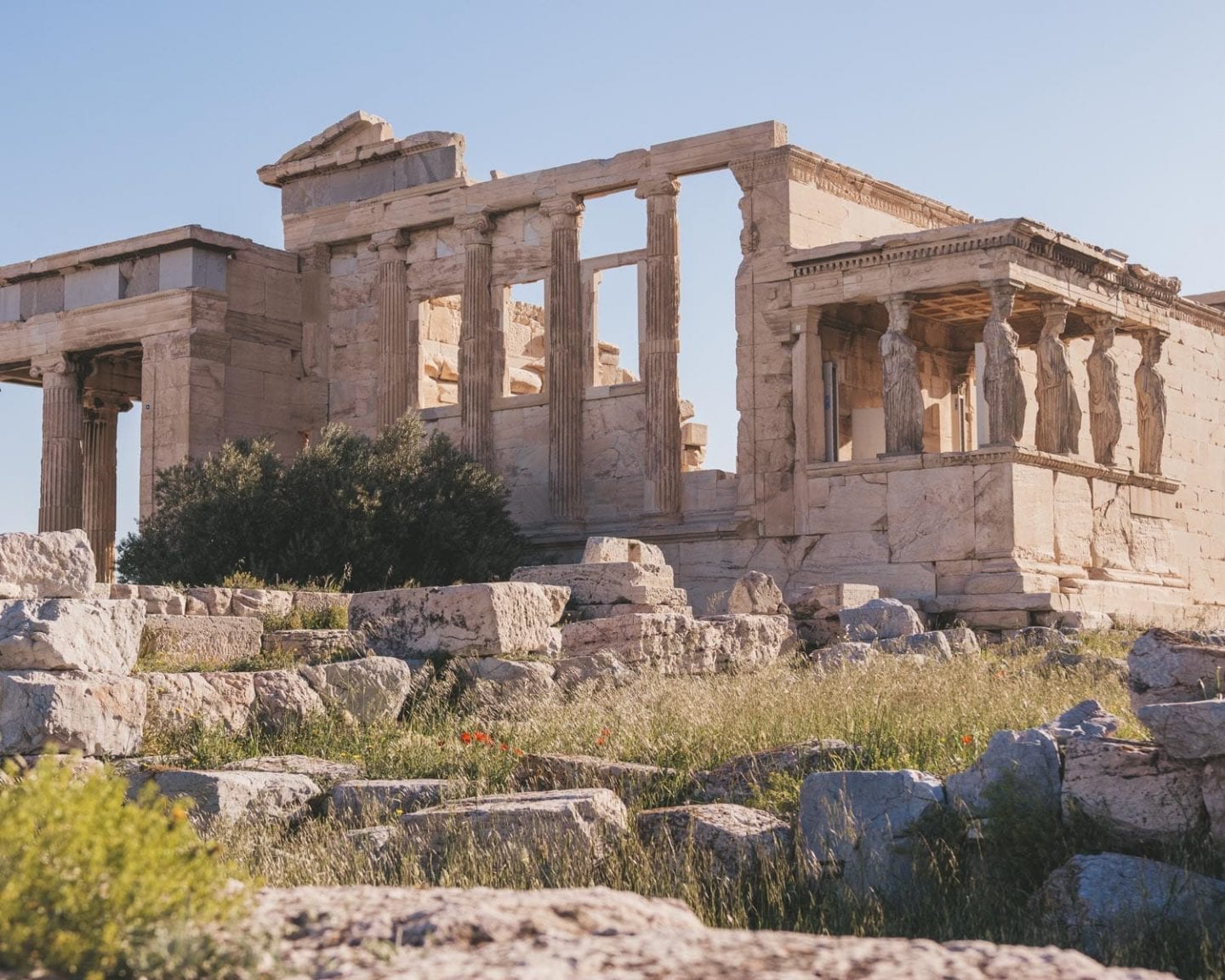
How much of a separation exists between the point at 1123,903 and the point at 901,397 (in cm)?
1386

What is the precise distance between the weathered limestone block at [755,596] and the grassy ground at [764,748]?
2.41 m

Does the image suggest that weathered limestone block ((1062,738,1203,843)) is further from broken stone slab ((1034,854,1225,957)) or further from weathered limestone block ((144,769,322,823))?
weathered limestone block ((144,769,322,823))

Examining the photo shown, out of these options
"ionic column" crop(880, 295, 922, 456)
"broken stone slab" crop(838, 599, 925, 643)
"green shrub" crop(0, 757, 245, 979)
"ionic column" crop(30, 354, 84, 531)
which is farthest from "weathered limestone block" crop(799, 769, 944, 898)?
"ionic column" crop(30, 354, 84, 531)

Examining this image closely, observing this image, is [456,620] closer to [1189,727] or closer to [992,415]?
[1189,727]

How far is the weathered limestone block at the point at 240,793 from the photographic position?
8.23 metres

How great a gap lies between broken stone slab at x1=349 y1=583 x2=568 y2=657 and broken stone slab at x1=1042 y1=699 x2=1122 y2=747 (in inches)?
201

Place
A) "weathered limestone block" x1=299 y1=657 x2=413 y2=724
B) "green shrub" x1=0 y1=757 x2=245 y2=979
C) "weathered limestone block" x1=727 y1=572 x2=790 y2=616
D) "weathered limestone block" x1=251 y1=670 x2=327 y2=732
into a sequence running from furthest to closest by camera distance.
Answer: "weathered limestone block" x1=727 y1=572 x2=790 y2=616, "weathered limestone block" x1=299 y1=657 x2=413 y2=724, "weathered limestone block" x1=251 y1=670 x2=327 y2=732, "green shrub" x1=0 y1=757 x2=245 y2=979

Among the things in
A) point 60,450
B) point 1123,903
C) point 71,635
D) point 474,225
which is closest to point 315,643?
point 71,635

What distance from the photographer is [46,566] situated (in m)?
10.2

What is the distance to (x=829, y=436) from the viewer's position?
2092cm

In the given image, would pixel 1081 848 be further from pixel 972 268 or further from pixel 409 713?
pixel 972 268

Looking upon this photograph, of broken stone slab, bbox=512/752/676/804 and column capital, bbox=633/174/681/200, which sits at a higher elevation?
column capital, bbox=633/174/681/200

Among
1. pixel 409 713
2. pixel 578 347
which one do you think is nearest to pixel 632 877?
pixel 409 713

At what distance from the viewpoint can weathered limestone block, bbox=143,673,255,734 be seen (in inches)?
387
